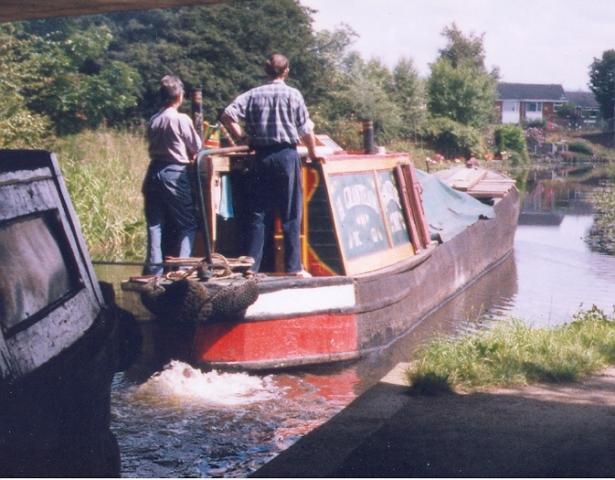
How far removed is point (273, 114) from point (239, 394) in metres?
2.27

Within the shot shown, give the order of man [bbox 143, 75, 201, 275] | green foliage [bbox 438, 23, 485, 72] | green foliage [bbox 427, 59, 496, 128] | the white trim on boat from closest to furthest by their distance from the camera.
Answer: the white trim on boat → man [bbox 143, 75, 201, 275] → green foliage [bbox 427, 59, 496, 128] → green foliage [bbox 438, 23, 485, 72]

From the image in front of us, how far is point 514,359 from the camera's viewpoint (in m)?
6.54

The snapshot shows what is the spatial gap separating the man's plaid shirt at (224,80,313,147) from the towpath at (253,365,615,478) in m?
3.10

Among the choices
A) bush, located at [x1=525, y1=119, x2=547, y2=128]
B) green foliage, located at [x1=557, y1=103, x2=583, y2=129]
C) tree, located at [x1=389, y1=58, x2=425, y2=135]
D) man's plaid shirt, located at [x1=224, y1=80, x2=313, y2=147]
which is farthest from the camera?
green foliage, located at [x1=557, y1=103, x2=583, y2=129]

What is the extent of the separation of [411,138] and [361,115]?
27.6 feet

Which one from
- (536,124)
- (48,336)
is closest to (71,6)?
(48,336)

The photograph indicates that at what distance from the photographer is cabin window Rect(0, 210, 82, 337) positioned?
9.87 ft

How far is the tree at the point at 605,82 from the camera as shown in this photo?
85375 mm

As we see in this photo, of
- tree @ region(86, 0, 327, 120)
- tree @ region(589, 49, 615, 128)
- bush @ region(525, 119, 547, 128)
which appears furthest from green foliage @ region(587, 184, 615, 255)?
tree @ region(589, 49, 615, 128)

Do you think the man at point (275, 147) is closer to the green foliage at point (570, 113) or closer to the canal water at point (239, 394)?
the canal water at point (239, 394)

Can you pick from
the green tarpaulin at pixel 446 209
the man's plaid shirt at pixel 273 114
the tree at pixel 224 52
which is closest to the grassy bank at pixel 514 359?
the man's plaid shirt at pixel 273 114

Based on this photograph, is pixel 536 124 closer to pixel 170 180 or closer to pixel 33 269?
pixel 170 180

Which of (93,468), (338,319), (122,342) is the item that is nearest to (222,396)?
(338,319)

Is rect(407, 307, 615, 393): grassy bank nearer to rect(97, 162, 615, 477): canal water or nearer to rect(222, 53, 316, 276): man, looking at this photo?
rect(97, 162, 615, 477): canal water
